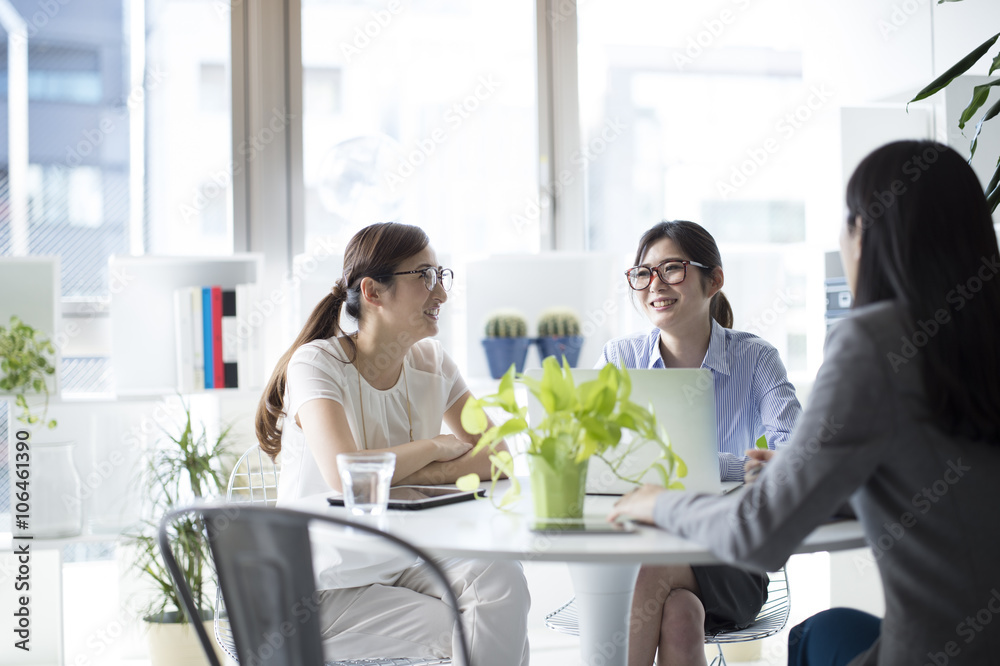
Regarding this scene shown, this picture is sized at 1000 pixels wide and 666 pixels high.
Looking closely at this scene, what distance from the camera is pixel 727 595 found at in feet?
6.20

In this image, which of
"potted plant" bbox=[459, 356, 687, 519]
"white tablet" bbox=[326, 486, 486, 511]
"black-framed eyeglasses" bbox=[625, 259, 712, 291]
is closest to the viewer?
"potted plant" bbox=[459, 356, 687, 519]

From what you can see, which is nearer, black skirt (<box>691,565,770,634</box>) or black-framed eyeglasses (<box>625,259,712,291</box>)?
black skirt (<box>691,565,770,634</box>)

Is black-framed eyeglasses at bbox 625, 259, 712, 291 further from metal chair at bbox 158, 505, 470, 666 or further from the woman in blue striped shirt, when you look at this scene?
metal chair at bbox 158, 505, 470, 666

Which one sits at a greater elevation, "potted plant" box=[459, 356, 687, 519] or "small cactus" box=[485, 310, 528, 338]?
"small cactus" box=[485, 310, 528, 338]

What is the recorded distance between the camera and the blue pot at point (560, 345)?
126 inches

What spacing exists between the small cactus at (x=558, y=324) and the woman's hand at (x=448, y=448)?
1.36 m

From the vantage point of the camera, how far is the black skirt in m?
1.88

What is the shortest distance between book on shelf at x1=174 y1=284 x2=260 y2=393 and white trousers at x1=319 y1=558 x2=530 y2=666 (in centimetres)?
132

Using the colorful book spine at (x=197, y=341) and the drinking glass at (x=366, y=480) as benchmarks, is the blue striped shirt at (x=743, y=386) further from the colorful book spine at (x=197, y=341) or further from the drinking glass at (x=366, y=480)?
the colorful book spine at (x=197, y=341)

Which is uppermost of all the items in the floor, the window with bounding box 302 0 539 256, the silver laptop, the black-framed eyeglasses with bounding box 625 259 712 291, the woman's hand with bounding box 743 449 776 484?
the window with bounding box 302 0 539 256

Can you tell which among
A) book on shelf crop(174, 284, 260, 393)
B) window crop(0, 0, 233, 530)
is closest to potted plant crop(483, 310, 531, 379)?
book on shelf crop(174, 284, 260, 393)

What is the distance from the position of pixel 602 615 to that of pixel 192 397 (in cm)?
204

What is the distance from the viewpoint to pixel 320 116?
11.2 ft

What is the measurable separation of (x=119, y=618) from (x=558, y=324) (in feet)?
6.37
